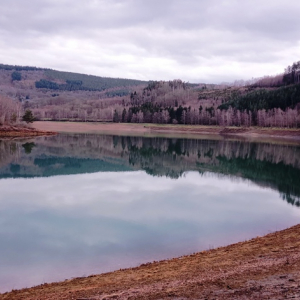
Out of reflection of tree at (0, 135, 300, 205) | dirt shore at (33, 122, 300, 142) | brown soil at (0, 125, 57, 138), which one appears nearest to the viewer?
reflection of tree at (0, 135, 300, 205)

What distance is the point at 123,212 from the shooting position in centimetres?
1648

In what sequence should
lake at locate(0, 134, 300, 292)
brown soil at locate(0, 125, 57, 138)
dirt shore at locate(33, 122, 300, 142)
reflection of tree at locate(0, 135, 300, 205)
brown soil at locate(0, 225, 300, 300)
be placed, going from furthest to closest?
dirt shore at locate(33, 122, 300, 142) → brown soil at locate(0, 125, 57, 138) → reflection of tree at locate(0, 135, 300, 205) → lake at locate(0, 134, 300, 292) → brown soil at locate(0, 225, 300, 300)

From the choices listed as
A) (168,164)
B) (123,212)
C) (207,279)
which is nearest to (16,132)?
(168,164)

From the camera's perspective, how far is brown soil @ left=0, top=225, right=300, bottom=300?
6.45 meters

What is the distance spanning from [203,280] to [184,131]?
8337cm

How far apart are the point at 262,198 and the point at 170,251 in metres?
10.7

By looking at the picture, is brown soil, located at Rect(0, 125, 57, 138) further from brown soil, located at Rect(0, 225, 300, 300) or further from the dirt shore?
brown soil, located at Rect(0, 225, 300, 300)

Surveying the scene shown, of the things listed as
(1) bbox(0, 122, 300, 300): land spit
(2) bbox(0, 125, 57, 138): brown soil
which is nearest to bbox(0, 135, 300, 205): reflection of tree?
(1) bbox(0, 122, 300, 300): land spit

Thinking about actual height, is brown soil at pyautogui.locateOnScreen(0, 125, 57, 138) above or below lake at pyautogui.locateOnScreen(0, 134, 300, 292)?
above

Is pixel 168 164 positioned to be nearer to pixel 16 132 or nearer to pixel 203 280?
pixel 203 280

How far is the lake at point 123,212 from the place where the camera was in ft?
35.5

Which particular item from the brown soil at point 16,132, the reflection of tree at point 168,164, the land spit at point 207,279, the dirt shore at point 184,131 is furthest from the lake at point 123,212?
the dirt shore at point 184,131

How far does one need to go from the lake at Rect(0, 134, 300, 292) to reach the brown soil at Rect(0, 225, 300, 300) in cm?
131

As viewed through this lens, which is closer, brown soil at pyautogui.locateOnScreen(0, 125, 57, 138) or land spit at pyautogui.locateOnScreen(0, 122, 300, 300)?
land spit at pyautogui.locateOnScreen(0, 122, 300, 300)
